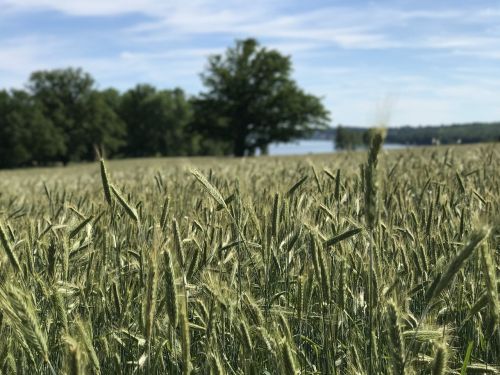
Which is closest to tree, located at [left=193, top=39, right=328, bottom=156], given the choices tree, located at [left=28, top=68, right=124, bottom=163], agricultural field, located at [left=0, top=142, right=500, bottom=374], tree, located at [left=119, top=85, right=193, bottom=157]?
tree, located at [left=28, top=68, right=124, bottom=163]

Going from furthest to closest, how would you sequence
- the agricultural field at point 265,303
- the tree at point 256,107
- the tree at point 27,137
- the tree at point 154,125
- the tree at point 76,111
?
Answer: the tree at point 154,125 < the tree at point 76,111 < the tree at point 27,137 < the tree at point 256,107 < the agricultural field at point 265,303

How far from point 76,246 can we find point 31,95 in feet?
255

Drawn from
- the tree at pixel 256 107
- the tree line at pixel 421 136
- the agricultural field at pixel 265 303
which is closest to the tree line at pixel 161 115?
the tree at pixel 256 107

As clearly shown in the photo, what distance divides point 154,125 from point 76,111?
62.8 feet

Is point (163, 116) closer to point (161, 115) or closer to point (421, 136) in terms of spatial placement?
point (161, 115)

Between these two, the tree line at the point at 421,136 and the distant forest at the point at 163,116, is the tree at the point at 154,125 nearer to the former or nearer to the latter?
the distant forest at the point at 163,116

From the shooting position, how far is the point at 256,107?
53.4 meters

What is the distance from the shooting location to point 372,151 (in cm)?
162

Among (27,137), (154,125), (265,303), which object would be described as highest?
(154,125)

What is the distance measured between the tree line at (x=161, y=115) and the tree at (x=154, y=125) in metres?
0.16

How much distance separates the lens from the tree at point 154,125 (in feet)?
298

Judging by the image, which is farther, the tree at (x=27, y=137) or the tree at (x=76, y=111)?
the tree at (x=76, y=111)

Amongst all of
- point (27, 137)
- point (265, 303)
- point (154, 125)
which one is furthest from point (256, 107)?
point (265, 303)

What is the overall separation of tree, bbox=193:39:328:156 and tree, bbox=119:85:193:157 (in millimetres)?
35040
